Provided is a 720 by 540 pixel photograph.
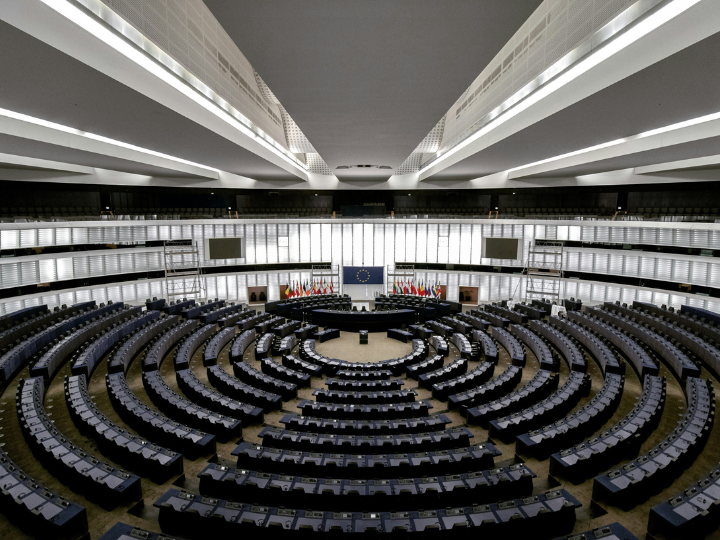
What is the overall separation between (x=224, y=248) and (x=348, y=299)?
11.5 m

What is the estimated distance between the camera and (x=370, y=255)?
1401 inches

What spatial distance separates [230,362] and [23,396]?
8129 mm

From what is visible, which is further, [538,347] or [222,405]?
[538,347]

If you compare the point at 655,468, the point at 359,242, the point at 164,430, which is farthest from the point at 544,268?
the point at 164,430

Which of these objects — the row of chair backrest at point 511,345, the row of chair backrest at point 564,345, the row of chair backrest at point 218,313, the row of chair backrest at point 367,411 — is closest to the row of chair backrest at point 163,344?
the row of chair backrest at point 218,313

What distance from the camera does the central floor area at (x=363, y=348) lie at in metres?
21.4

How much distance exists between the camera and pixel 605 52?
8.98m

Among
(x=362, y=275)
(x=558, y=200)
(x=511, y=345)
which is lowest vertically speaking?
(x=511, y=345)

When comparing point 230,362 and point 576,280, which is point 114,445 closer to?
point 230,362

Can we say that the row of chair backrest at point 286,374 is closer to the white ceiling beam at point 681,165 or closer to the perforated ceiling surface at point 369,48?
the perforated ceiling surface at point 369,48

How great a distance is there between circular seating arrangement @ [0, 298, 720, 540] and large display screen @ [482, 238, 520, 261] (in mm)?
11203

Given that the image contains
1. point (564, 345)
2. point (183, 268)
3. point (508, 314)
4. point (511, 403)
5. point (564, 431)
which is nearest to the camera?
point (564, 431)

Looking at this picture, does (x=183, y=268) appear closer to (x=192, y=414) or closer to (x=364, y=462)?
(x=192, y=414)

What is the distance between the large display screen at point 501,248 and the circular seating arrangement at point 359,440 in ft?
36.8
